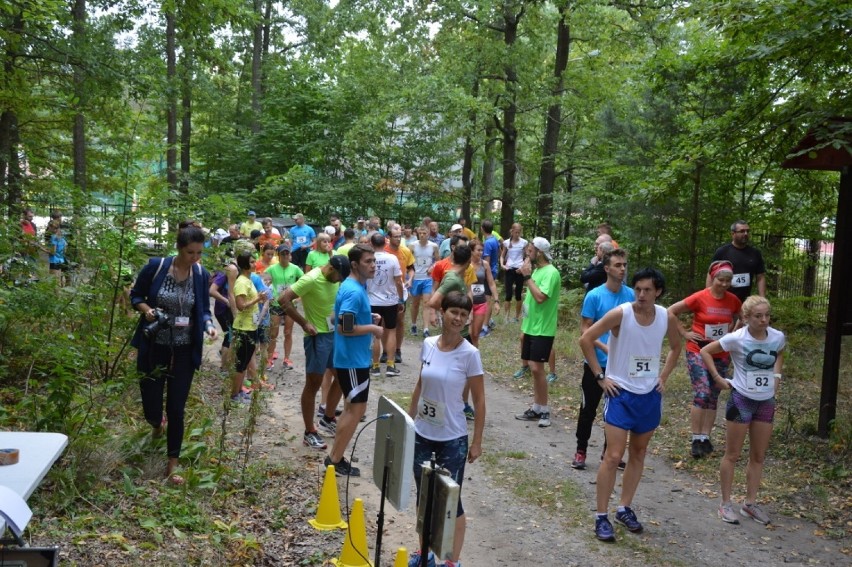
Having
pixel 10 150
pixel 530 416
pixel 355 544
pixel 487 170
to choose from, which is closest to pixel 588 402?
pixel 530 416

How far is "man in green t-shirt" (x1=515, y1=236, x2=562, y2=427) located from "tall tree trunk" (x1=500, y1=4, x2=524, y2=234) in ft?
45.7

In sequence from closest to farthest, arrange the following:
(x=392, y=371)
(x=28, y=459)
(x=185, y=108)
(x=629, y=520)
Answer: (x=28, y=459), (x=629, y=520), (x=392, y=371), (x=185, y=108)

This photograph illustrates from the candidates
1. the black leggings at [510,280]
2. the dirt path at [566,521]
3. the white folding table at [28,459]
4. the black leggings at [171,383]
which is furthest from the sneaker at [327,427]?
the black leggings at [510,280]

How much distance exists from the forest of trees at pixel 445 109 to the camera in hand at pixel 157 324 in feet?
8.23

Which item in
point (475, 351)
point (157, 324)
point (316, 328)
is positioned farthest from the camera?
point (316, 328)

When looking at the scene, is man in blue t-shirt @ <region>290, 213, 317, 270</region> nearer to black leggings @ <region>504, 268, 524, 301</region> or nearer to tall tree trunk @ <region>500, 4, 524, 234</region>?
black leggings @ <region>504, 268, 524, 301</region>

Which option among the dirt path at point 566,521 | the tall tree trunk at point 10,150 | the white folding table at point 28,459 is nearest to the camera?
the white folding table at point 28,459

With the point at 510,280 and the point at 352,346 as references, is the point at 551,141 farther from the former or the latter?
the point at 352,346

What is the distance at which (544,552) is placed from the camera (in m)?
6.11

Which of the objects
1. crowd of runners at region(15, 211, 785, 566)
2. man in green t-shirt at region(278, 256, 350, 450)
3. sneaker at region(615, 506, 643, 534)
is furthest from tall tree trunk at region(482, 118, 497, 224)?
sneaker at region(615, 506, 643, 534)

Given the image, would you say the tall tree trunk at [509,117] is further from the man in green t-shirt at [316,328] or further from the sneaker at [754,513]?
the sneaker at [754,513]

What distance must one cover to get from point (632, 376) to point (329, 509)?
2.47 meters

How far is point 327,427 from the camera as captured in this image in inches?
338

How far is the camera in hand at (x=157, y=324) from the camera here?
602 centimetres
